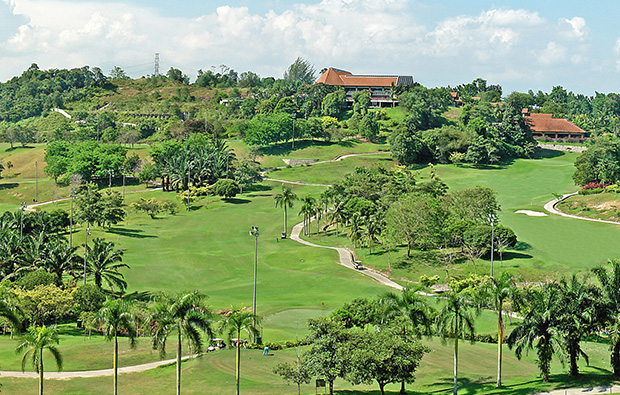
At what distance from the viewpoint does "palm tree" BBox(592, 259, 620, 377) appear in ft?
144

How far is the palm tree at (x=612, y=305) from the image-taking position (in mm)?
43906

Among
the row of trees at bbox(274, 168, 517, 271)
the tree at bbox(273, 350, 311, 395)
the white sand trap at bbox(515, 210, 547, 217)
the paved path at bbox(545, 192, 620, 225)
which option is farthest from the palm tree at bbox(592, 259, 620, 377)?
the white sand trap at bbox(515, 210, 547, 217)

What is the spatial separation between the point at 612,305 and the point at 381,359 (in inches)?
644

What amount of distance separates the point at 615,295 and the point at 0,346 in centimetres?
4793

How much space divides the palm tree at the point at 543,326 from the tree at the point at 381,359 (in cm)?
730

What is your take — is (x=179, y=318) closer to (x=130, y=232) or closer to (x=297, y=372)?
(x=297, y=372)

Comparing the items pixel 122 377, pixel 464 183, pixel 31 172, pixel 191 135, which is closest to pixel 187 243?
pixel 122 377

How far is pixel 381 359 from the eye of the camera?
42125 mm

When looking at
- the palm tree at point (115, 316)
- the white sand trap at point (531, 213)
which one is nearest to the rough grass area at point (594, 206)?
the white sand trap at point (531, 213)

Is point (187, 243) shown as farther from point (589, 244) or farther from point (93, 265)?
point (589, 244)

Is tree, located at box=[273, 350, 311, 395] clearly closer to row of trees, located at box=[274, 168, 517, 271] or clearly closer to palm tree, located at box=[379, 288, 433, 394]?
palm tree, located at box=[379, 288, 433, 394]

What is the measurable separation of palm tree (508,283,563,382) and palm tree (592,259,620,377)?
3.05 m

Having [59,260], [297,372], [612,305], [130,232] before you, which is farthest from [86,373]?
[130,232]

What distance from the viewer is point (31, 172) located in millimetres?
189375
